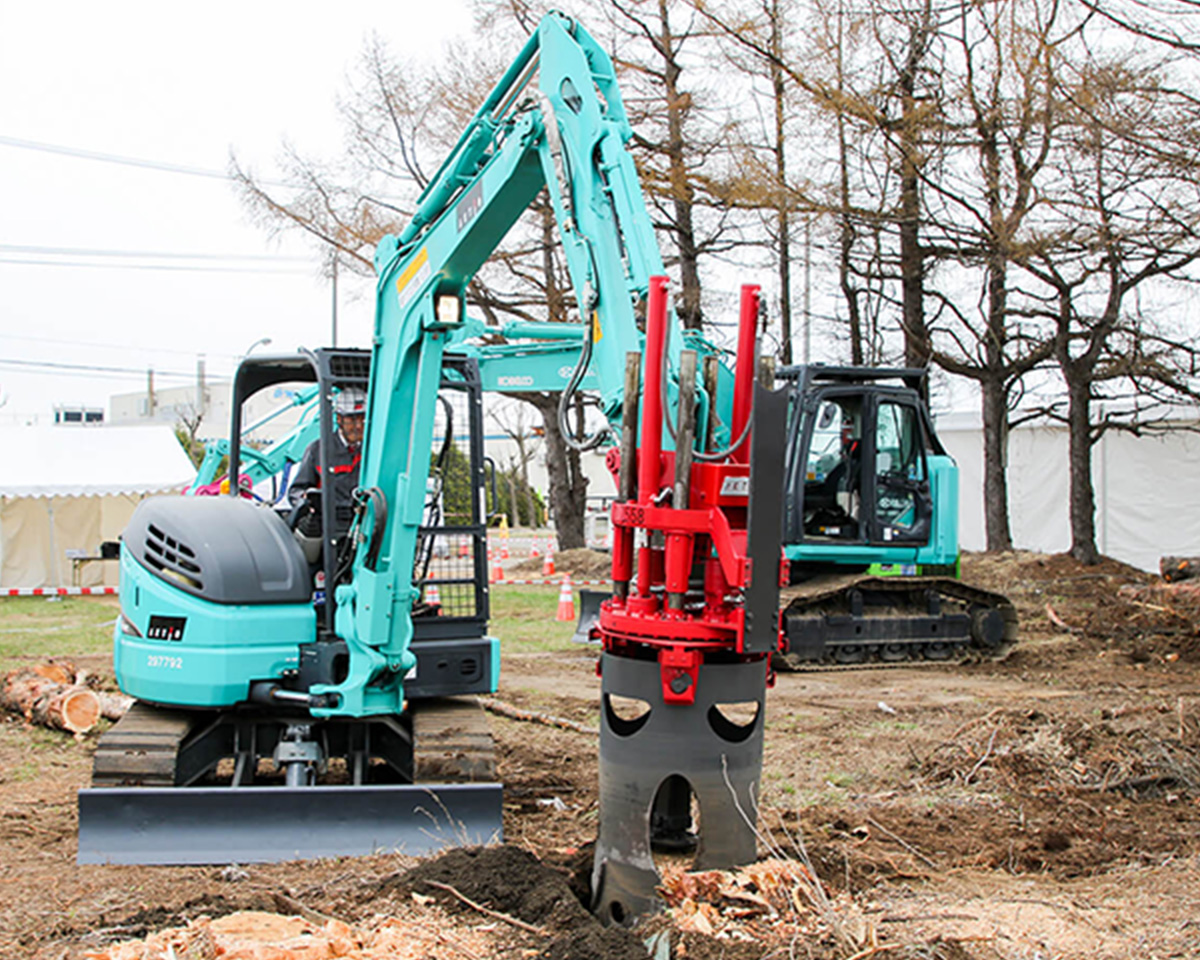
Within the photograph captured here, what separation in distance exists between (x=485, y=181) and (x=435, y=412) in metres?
1.33

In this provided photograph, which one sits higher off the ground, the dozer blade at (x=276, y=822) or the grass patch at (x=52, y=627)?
Answer: the dozer blade at (x=276, y=822)

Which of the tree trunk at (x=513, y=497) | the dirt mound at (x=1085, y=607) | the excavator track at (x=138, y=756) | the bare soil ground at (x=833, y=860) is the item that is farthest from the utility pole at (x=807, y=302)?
the tree trunk at (x=513, y=497)

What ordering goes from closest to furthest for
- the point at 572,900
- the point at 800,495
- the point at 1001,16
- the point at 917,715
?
the point at 572,900, the point at 917,715, the point at 800,495, the point at 1001,16

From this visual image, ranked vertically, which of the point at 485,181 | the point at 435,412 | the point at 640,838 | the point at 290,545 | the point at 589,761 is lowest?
the point at 589,761

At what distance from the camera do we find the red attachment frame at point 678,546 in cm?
418

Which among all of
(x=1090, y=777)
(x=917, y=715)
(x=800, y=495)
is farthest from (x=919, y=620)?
(x=1090, y=777)

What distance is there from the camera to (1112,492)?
25.2 m

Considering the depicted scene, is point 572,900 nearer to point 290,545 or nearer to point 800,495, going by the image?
point 290,545

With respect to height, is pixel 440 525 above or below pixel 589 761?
above

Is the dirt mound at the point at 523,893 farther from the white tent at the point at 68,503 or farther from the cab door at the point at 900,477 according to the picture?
the white tent at the point at 68,503

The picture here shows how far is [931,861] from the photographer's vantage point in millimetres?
5863

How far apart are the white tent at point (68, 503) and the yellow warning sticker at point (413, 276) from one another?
694 inches

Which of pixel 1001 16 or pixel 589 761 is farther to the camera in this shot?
pixel 1001 16

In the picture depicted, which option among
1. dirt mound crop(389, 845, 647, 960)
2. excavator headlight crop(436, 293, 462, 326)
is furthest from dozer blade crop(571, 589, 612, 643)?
dirt mound crop(389, 845, 647, 960)
